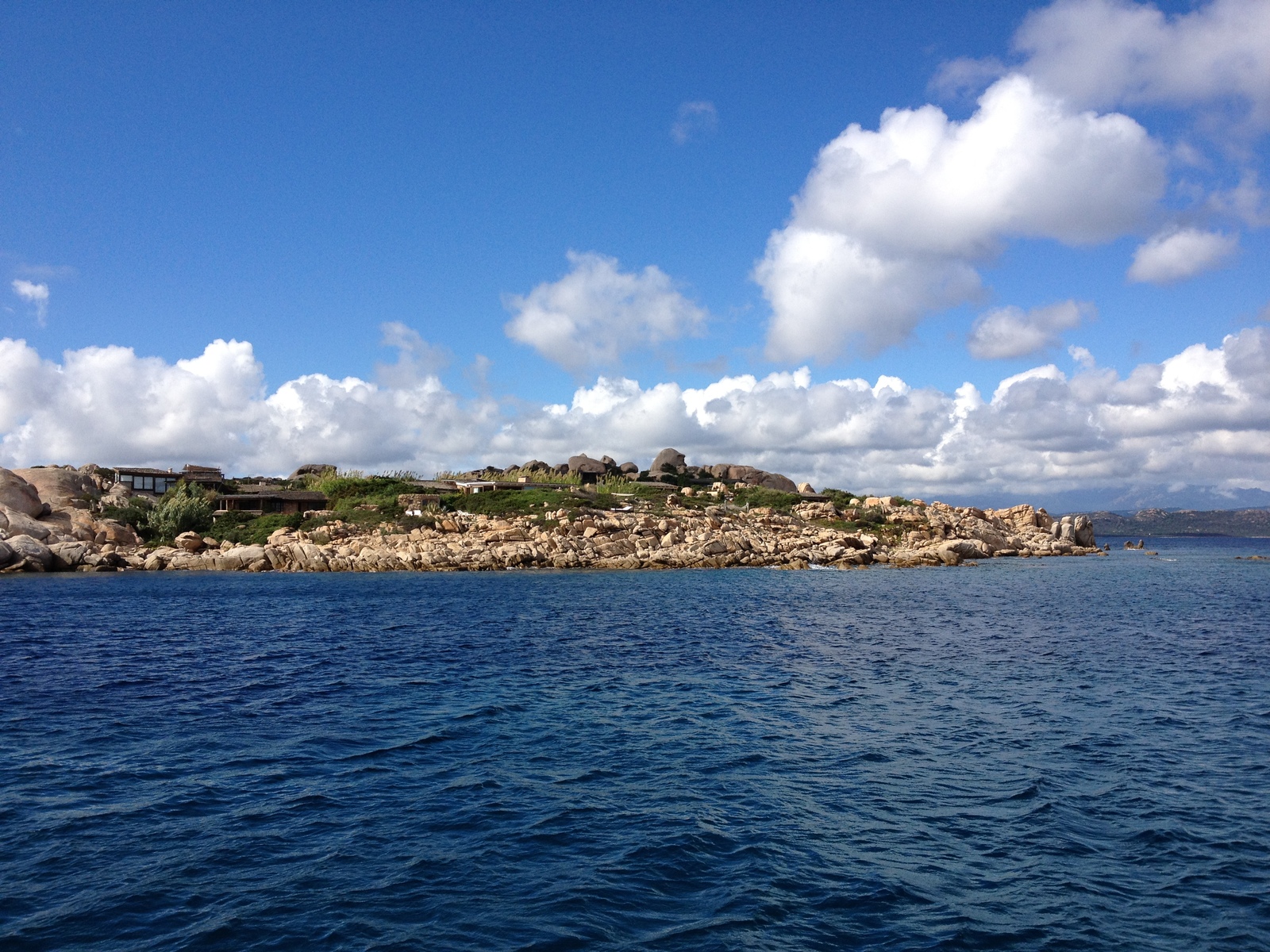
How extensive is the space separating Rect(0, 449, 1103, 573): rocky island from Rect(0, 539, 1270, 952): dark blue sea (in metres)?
44.2

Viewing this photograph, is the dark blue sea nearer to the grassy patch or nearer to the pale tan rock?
the pale tan rock

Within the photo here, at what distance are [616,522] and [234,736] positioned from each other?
72.1 meters

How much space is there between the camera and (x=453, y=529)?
90.4 m

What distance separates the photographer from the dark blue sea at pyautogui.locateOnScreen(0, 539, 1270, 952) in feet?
37.1

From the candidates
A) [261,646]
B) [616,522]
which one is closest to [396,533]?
[616,522]

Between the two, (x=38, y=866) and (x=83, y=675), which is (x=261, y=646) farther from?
(x=38, y=866)

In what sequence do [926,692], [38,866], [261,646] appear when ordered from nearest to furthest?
1. [38,866]
2. [926,692]
3. [261,646]

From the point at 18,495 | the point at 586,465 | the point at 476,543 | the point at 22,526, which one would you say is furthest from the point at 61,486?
the point at 586,465

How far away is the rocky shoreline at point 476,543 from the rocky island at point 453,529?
18 cm

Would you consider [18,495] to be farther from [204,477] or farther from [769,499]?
[769,499]

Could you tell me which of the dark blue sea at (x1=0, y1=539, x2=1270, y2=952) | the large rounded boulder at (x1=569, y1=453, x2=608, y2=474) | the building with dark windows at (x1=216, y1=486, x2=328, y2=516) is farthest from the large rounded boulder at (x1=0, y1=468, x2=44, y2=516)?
the large rounded boulder at (x1=569, y1=453, x2=608, y2=474)

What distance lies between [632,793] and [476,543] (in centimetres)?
6802

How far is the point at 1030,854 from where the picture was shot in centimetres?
1348

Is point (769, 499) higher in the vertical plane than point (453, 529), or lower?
higher
